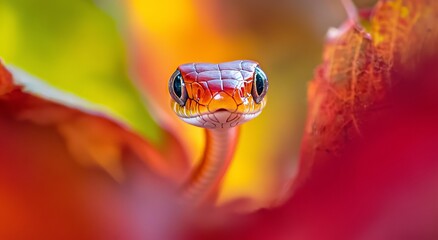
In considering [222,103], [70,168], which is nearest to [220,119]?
[222,103]

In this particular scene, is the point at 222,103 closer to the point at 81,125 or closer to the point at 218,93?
the point at 218,93

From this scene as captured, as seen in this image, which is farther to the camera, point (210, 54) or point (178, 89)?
point (210, 54)

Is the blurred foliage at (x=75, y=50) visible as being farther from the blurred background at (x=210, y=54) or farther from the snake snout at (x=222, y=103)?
the snake snout at (x=222, y=103)

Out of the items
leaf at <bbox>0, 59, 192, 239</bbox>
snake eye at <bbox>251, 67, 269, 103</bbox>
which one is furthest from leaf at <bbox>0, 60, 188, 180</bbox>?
snake eye at <bbox>251, 67, 269, 103</bbox>

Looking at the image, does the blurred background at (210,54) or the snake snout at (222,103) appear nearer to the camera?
the snake snout at (222,103)

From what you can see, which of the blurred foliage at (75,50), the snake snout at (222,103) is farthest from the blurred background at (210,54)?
the snake snout at (222,103)
